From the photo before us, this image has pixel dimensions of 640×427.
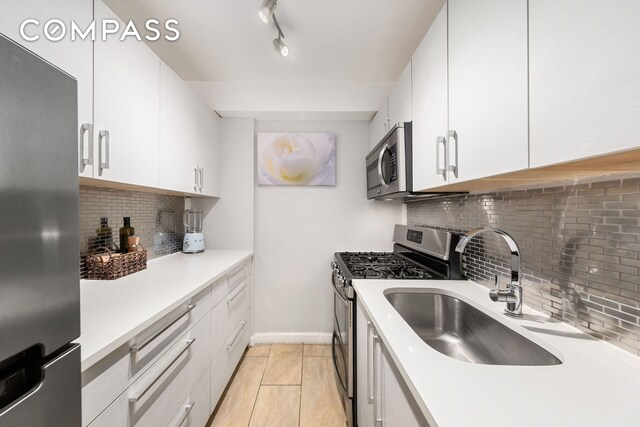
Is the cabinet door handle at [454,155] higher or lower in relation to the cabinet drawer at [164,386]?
higher

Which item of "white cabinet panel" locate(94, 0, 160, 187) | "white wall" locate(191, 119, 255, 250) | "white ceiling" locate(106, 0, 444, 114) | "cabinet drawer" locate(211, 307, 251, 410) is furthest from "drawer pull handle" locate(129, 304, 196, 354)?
"white ceiling" locate(106, 0, 444, 114)

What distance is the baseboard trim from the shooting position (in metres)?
2.58

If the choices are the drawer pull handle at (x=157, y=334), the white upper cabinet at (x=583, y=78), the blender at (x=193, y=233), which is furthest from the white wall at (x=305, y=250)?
the white upper cabinet at (x=583, y=78)

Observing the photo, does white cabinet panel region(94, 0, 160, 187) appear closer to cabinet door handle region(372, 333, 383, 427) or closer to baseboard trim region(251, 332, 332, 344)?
cabinet door handle region(372, 333, 383, 427)

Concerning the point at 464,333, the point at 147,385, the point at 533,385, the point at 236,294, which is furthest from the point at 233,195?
the point at 533,385

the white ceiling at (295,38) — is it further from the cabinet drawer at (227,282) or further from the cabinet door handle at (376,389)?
the cabinet door handle at (376,389)

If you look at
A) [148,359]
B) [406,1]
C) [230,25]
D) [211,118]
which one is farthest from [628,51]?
[211,118]

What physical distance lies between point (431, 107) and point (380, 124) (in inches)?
38.0

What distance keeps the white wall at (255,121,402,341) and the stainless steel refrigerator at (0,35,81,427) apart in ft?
6.65

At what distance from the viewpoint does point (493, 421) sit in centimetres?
50

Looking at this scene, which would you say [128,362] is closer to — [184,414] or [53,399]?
[53,399]

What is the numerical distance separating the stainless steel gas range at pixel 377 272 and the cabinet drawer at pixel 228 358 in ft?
2.52

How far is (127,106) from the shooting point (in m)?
1.25

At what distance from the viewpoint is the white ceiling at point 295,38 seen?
1438 millimetres
